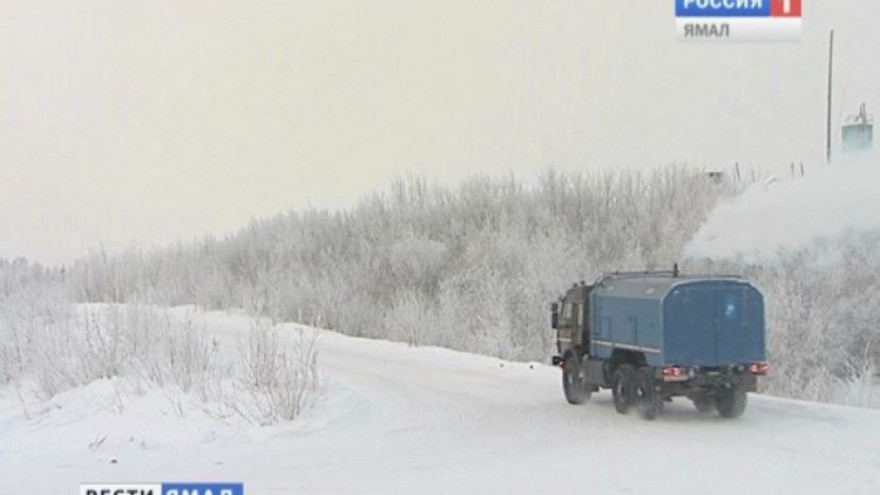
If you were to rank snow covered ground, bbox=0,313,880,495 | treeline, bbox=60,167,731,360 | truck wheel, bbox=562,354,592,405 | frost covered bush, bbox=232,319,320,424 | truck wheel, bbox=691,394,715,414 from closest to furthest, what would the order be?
1. snow covered ground, bbox=0,313,880,495
2. frost covered bush, bbox=232,319,320,424
3. truck wheel, bbox=691,394,715,414
4. truck wheel, bbox=562,354,592,405
5. treeline, bbox=60,167,731,360

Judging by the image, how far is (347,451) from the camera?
1375 centimetres

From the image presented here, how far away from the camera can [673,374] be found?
50.0 ft

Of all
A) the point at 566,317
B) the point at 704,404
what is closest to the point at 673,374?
the point at 704,404

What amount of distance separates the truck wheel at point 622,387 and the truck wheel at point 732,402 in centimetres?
134

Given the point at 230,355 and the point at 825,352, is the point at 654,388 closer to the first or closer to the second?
the point at 230,355

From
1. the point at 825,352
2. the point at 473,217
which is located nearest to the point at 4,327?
the point at 825,352

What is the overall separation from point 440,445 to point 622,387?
3.84 metres

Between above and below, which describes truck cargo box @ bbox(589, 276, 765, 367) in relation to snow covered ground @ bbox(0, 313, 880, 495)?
above

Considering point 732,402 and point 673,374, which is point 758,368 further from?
point 673,374

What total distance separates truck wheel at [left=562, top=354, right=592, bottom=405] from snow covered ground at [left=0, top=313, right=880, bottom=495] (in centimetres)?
31

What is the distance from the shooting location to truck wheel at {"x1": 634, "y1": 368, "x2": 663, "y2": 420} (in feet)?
51.3

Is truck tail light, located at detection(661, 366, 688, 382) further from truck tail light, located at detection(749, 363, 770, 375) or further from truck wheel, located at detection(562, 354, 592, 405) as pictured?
truck wheel, located at detection(562, 354, 592, 405)

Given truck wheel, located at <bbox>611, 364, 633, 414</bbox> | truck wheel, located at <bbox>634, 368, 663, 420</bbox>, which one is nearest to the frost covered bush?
truck wheel, located at <bbox>611, 364, 633, 414</bbox>

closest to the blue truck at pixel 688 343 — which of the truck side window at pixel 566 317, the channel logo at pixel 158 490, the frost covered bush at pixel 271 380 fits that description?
the truck side window at pixel 566 317
